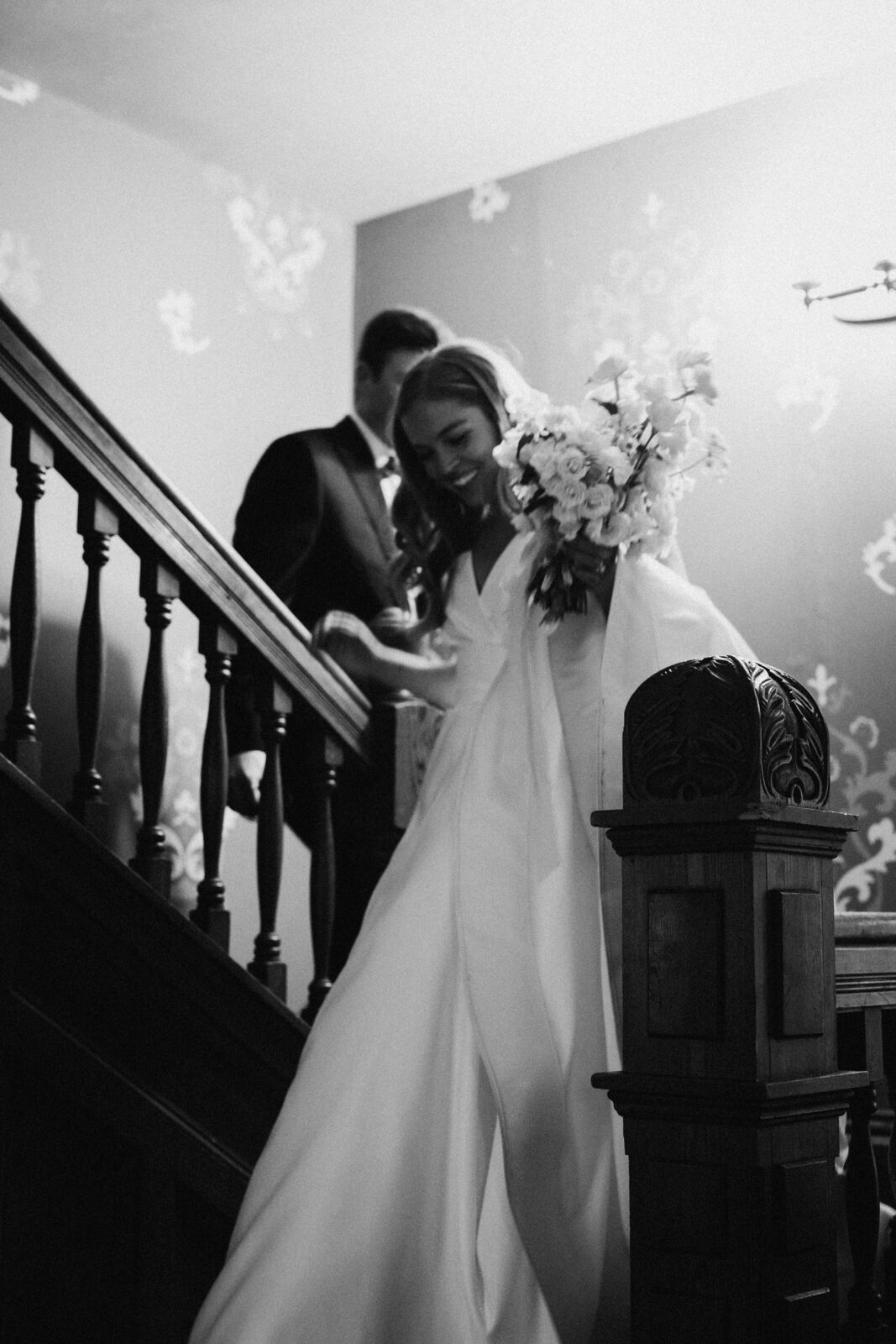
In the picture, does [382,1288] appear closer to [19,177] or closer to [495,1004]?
[495,1004]

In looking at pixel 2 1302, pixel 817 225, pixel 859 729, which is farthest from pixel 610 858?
pixel 817 225

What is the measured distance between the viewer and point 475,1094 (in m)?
1.94

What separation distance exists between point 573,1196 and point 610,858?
0.46 metres

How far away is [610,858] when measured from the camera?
2.09 m

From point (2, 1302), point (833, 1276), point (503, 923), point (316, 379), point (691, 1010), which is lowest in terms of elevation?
point (2, 1302)

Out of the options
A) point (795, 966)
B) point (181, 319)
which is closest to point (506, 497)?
point (795, 966)

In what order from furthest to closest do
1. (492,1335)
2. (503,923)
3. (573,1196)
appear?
(503,923) < (573,1196) < (492,1335)

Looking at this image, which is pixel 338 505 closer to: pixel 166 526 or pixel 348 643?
pixel 348 643

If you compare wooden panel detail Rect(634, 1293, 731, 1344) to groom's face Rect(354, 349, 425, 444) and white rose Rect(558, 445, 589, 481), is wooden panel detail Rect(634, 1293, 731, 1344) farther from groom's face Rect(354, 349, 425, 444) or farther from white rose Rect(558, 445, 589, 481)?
groom's face Rect(354, 349, 425, 444)

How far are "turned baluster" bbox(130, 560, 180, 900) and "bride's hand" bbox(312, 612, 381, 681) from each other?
1.17ft

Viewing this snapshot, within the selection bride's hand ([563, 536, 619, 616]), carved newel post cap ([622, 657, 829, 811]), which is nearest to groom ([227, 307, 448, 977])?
bride's hand ([563, 536, 619, 616])

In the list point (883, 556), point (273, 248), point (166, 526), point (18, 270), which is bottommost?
point (166, 526)

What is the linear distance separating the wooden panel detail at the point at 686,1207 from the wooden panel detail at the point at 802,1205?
0.05 meters

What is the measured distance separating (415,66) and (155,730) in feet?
7.83
